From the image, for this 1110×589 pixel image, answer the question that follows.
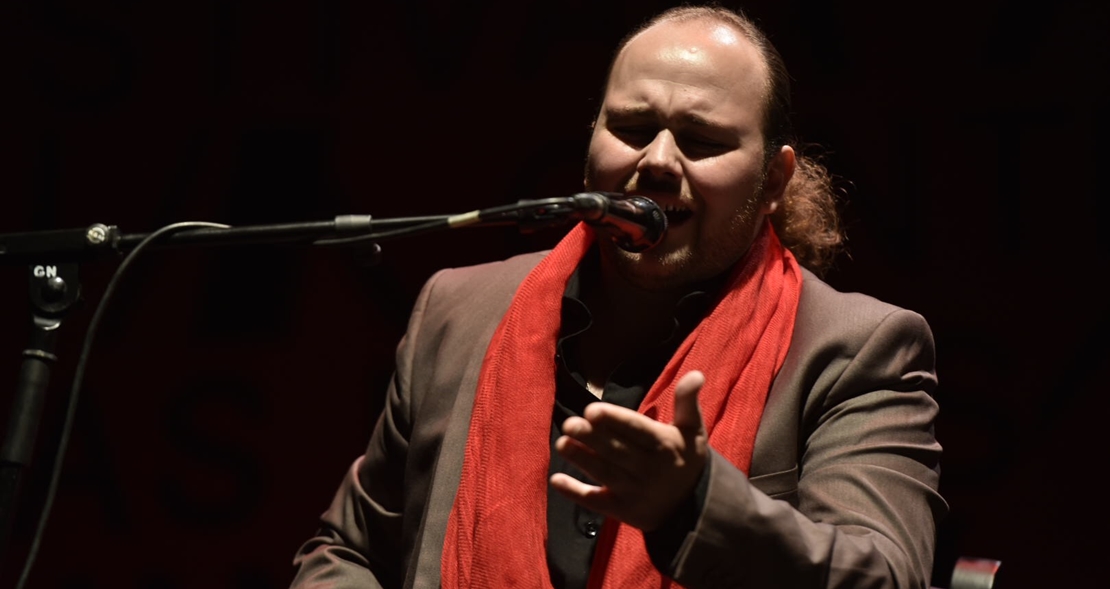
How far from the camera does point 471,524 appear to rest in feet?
6.03

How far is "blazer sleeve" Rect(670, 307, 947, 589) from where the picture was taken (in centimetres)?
143

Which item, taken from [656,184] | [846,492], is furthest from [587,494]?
[656,184]

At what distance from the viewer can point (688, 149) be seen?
201cm

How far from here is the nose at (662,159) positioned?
77.4 inches

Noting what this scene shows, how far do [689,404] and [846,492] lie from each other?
0.51 metres

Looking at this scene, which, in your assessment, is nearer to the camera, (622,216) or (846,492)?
(622,216)

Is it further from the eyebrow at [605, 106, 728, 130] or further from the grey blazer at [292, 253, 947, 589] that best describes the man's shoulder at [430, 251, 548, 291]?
the eyebrow at [605, 106, 728, 130]

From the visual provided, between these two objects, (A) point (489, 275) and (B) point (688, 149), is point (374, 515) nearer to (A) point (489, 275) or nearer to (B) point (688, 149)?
(A) point (489, 275)

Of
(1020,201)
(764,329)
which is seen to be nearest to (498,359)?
(764,329)

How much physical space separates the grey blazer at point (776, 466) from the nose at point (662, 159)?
329mm

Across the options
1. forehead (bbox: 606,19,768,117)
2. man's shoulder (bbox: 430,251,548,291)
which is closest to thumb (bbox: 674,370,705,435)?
forehead (bbox: 606,19,768,117)

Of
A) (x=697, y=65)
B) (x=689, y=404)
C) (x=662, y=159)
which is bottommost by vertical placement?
(x=689, y=404)

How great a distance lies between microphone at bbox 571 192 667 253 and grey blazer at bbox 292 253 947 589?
0.95ft

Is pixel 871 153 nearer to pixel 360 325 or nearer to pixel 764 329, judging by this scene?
pixel 764 329
